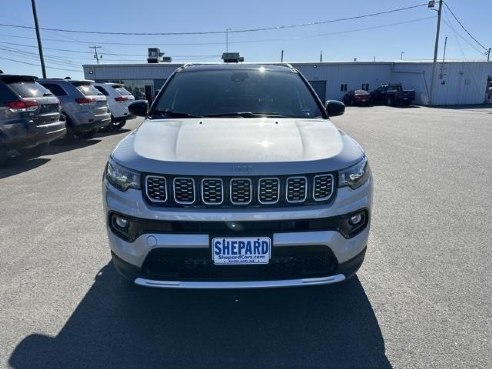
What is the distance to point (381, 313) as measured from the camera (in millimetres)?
2811

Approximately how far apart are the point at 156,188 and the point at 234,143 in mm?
637

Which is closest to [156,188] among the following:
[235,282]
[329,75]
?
[235,282]

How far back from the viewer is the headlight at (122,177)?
2.45m

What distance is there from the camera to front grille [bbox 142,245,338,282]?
2.38 metres

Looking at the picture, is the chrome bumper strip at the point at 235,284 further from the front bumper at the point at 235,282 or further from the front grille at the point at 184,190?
the front grille at the point at 184,190

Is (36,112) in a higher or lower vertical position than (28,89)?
lower

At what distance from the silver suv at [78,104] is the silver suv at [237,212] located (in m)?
9.12

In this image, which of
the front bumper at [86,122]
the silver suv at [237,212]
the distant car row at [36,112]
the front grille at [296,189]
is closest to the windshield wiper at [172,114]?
the silver suv at [237,212]

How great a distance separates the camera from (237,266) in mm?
2400

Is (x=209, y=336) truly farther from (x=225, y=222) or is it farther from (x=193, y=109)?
(x=193, y=109)

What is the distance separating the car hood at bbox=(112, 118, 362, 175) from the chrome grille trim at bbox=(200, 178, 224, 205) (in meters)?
0.12

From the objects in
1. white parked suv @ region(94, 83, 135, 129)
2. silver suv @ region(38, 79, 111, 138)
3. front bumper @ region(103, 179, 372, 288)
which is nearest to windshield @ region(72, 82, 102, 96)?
silver suv @ region(38, 79, 111, 138)

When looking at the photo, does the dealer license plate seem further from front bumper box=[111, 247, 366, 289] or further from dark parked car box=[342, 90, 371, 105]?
dark parked car box=[342, 90, 371, 105]

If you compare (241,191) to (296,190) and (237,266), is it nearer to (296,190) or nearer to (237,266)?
(296,190)
